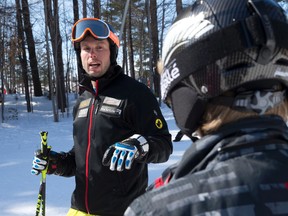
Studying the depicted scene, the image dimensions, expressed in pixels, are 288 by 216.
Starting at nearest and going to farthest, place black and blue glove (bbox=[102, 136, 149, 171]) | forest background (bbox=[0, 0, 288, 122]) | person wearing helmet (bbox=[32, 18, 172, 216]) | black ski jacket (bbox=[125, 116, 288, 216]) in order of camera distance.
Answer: black ski jacket (bbox=[125, 116, 288, 216]), black and blue glove (bbox=[102, 136, 149, 171]), person wearing helmet (bbox=[32, 18, 172, 216]), forest background (bbox=[0, 0, 288, 122])

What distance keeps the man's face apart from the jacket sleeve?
1.20ft

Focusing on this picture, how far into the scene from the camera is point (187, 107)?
37.8 inches

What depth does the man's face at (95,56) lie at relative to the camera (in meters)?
2.47

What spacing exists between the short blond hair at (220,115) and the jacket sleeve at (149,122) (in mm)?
1228

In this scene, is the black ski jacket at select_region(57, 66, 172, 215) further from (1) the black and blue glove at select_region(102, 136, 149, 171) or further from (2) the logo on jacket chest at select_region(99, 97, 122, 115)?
(1) the black and blue glove at select_region(102, 136, 149, 171)

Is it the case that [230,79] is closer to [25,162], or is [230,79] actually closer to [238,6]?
[238,6]

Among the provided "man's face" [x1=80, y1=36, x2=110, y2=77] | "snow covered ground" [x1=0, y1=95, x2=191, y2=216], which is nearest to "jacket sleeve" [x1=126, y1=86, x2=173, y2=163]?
"man's face" [x1=80, y1=36, x2=110, y2=77]

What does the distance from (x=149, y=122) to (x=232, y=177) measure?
4.77ft

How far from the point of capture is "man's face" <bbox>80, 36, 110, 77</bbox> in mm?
2475

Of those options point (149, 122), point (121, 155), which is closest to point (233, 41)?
point (121, 155)

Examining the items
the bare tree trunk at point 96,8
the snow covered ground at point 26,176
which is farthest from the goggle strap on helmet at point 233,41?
the bare tree trunk at point 96,8

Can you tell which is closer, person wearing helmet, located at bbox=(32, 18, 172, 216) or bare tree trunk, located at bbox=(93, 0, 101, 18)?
person wearing helmet, located at bbox=(32, 18, 172, 216)

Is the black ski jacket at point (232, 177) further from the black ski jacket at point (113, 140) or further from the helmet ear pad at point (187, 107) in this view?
the black ski jacket at point (113, 140)

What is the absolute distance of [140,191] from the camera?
7.45 feet
